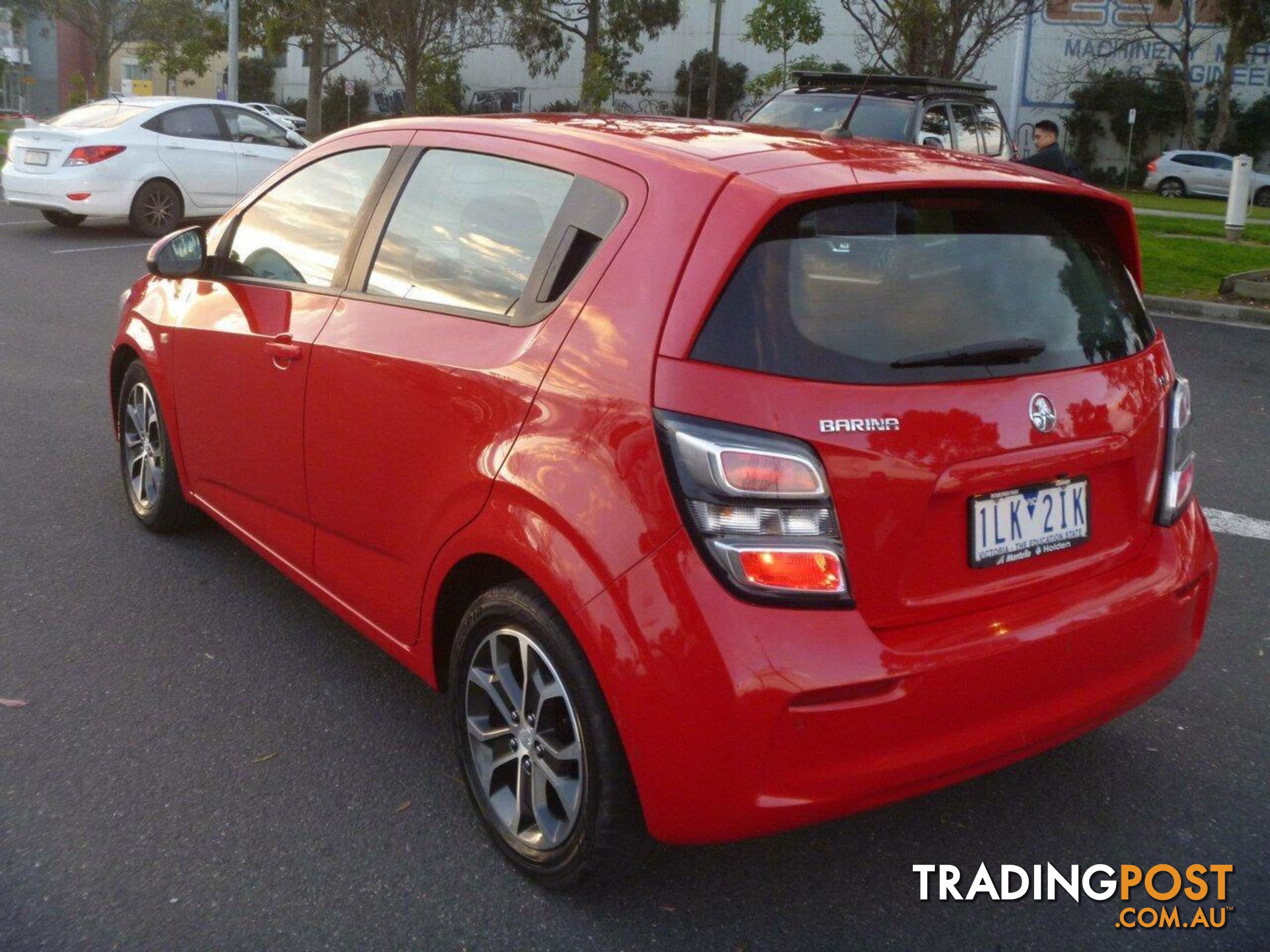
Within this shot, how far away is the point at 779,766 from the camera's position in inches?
99.9

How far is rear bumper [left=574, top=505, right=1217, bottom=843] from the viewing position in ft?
8.23

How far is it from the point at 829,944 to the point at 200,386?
2753mm

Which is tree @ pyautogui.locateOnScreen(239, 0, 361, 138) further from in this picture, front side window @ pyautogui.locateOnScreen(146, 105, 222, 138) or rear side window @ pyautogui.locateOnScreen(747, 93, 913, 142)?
rear side window @ pyautogui.locateOnScreen(747, 93, 913, 142)

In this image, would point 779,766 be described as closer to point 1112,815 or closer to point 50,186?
point 1112,815

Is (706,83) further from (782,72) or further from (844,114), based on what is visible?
(844,114)

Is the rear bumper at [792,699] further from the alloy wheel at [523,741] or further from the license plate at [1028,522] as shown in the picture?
the alloy wheel at [523,741]

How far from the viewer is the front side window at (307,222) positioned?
3.82 meters

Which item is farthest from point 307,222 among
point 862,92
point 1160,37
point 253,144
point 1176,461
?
point 1160,37

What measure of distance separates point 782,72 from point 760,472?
35.9 metres

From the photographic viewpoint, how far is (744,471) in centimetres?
253

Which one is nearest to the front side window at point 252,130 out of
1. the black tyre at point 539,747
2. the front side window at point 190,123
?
the front side window at point 190,123

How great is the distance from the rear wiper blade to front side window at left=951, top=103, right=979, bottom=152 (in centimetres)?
1003

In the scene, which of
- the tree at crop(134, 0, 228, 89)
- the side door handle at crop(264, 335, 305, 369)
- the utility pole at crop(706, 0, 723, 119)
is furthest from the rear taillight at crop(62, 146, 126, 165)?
the tree at crop(134, 0, 228, 89)

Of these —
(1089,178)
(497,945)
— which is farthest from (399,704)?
(1089,178)
